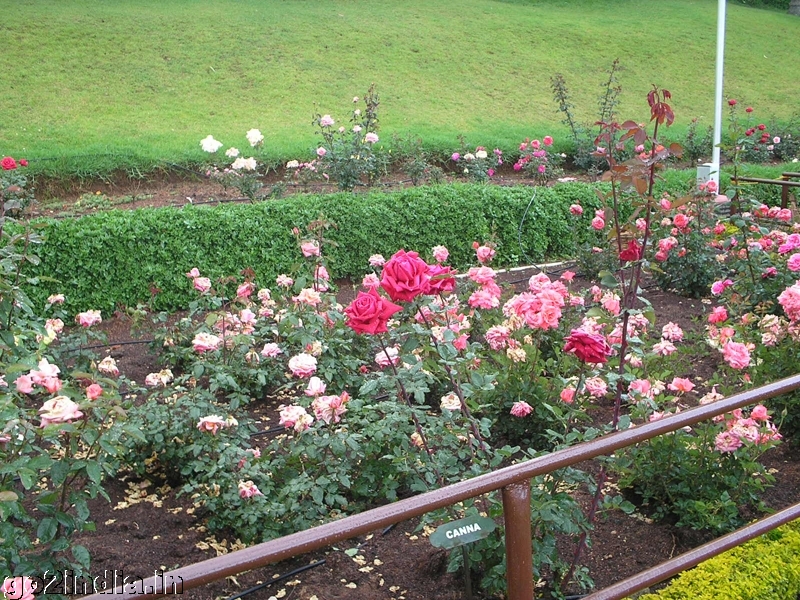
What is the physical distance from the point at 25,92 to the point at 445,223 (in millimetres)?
10690

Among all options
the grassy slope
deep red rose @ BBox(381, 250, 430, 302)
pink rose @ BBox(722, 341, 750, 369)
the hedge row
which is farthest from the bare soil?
the grassy slope

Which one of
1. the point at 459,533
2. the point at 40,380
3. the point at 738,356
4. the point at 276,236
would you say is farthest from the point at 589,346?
the point at 276,236

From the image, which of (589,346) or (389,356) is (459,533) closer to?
(589,346)

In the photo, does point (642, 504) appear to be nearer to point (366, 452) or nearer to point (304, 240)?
point (366, 452)

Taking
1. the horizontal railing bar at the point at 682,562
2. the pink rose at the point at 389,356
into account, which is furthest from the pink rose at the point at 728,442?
the pink rose at the point at 389,356

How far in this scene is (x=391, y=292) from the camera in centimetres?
204

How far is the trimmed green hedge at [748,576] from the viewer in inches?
89.7

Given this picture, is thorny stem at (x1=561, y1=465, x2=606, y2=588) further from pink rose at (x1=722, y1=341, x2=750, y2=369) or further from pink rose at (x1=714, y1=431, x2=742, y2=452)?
pink rose at (x1=722, y1=341, x2=750, y2=369)

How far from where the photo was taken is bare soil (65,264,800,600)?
273 centimetres

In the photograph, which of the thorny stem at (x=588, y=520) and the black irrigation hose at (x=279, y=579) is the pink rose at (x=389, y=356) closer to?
the black irrigation hose at (x=279, y=579)

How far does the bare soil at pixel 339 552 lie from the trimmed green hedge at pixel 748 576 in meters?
0.45

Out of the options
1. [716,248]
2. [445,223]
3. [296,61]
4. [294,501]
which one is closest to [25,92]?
[296,61]

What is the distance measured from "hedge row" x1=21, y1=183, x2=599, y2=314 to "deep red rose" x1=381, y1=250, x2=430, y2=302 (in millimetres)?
3156

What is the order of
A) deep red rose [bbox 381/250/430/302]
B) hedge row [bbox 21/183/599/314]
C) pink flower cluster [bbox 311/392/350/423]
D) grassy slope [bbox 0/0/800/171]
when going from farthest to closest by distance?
grassy slope [bbox 0/0/800/171], hedge row [bbox 21/183/599/314], pink flower cluster [bbox 311/392/350/423], deep red rose [bbox 381/250/430/302]
